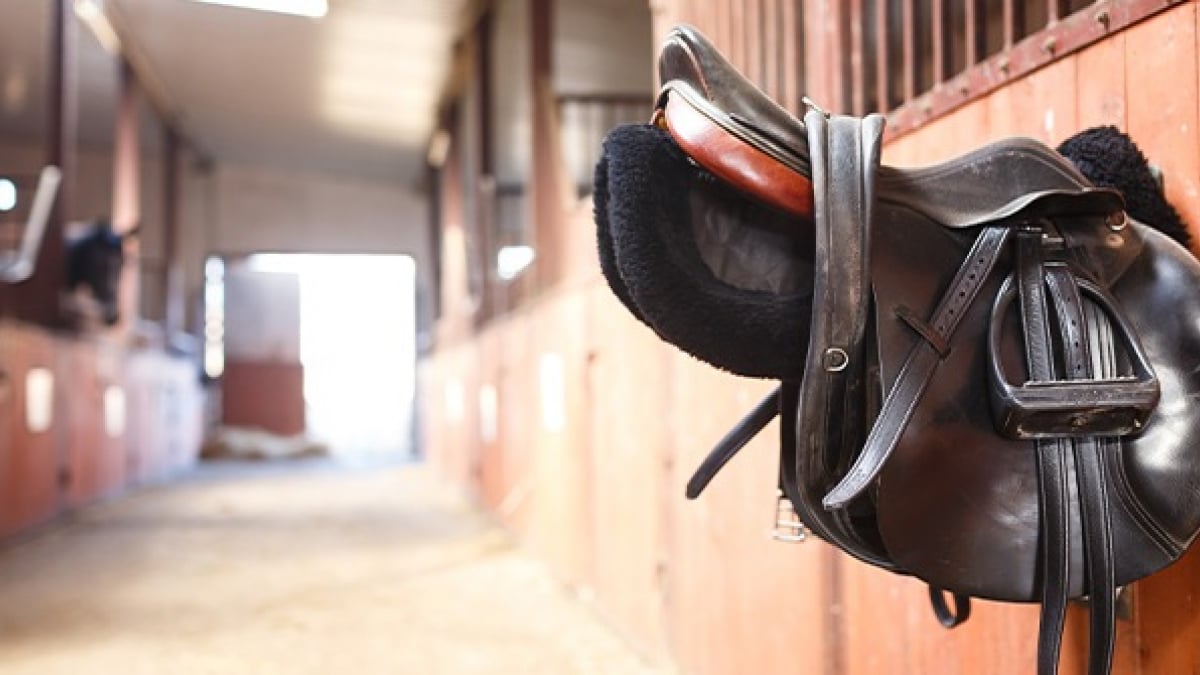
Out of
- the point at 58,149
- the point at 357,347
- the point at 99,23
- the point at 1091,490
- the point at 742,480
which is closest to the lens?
the point at 1091,490

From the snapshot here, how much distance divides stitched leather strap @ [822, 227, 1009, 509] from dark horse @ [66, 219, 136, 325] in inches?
296

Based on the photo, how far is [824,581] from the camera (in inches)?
70.3

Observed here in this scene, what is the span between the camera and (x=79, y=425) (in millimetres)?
7316

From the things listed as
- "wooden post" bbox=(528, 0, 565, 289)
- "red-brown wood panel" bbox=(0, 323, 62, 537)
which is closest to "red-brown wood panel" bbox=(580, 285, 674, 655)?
"wooden post" bbox=(528, 0, 565, 289)

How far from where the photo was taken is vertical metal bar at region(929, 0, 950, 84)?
1473 mm

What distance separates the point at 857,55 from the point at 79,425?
7.01m

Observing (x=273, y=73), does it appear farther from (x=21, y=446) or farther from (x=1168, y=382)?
(x=1168, y=382)

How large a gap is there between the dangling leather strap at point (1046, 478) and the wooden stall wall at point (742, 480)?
21 centimetres

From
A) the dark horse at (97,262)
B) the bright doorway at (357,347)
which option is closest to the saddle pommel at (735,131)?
the dark horse at (97,262)

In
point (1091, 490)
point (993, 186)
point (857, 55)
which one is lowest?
point (1091, 490)

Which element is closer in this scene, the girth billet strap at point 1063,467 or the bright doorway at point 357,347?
the girth billet strap at point 1063,467

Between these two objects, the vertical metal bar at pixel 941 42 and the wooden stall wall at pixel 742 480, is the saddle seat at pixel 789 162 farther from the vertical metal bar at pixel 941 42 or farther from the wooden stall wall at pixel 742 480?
the vertical metal bar at pixel 941 42

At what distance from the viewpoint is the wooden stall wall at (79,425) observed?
5715 mm

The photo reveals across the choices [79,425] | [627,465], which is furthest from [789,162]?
Answer: [79,425]
